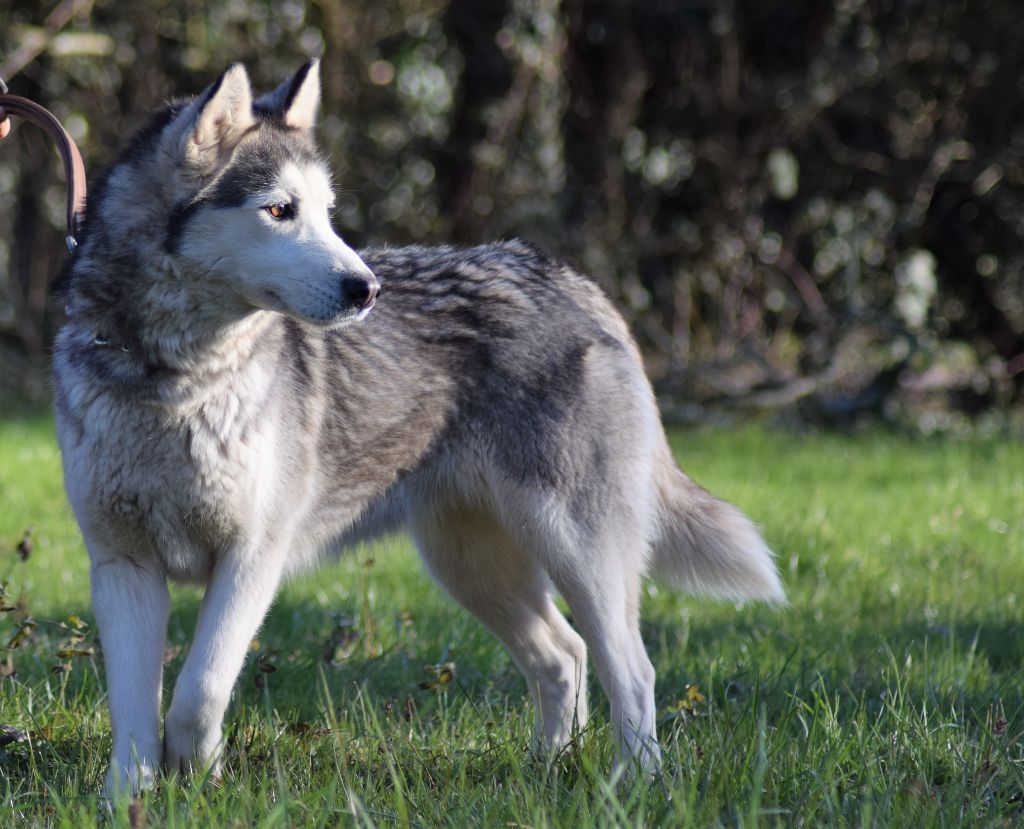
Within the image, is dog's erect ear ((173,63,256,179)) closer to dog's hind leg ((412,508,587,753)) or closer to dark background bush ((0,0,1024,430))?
dog's hind leg ((412,508,587,753))

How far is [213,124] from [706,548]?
1790 millimetres

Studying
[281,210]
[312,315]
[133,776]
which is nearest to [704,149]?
[281,210]

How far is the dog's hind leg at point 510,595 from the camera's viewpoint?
375 centimetres

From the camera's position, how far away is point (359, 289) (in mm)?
2920

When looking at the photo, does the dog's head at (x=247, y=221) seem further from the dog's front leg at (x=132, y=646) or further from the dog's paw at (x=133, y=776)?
the dog's paw at (x=133, y=776)

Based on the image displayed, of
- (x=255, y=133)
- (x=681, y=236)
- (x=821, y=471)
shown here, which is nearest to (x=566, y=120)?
(x=681, y=236)

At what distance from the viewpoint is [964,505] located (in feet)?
20.4

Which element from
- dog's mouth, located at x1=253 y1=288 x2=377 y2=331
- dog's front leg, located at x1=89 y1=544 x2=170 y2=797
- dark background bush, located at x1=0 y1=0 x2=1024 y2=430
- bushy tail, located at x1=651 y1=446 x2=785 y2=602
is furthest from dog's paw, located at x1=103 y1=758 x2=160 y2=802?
dark background bush, located at x1=0 y1=0 x2=1024 y2=430

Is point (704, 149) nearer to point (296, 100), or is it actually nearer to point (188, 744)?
point (296, 100)

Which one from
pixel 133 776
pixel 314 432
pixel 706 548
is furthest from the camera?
pixel 706 548

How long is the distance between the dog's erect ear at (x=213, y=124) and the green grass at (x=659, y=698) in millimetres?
Answer: 1274

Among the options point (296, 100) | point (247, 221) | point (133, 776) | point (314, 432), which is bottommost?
point (133, 776)

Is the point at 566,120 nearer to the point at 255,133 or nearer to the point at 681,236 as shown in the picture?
the point at 681,236

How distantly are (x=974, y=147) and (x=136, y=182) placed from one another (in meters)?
7.25
